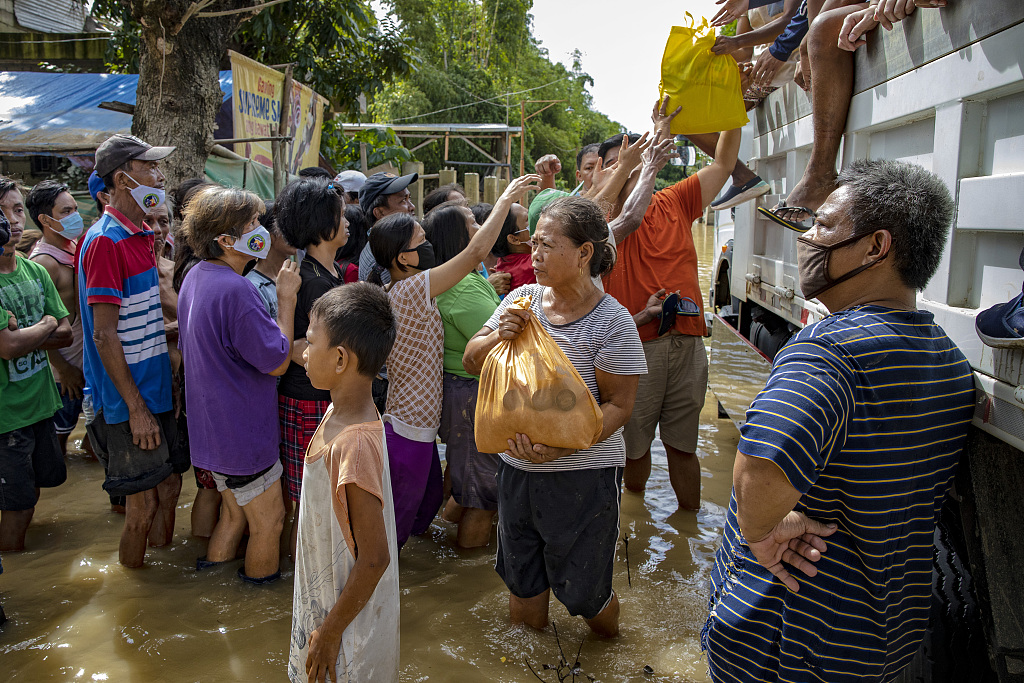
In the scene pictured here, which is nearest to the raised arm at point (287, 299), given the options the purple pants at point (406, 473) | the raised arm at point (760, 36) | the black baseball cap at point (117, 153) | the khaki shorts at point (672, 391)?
the purple pants at point (406, 473)

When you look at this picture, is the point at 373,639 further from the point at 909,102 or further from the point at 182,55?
the point at 182,55

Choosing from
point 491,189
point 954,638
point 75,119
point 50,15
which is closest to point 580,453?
point 954,638

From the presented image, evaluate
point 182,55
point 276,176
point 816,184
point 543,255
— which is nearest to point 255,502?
point 543,255

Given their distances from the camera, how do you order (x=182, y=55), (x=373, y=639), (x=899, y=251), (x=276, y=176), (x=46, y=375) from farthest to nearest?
(x=276, y=176)
(x=182, y=55)
(x=46, y=375)
(x=373, y=639)
(x=899, y=251)

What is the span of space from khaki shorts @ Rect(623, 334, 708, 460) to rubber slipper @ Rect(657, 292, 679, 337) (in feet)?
0.26

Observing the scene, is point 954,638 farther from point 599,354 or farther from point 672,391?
point 672,391

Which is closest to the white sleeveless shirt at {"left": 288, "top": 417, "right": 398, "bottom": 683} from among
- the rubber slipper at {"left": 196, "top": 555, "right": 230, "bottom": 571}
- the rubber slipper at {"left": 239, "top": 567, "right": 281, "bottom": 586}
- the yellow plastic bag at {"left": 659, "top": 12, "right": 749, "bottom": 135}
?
the rubber slipper at {"left": 239, "top": 567, "right": 281, "bottom": 586}

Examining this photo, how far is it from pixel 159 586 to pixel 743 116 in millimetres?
3677

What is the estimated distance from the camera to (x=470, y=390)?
3.49 meters

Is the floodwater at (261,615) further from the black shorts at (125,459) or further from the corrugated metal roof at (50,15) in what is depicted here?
the corrugated metal roof at (50,15)

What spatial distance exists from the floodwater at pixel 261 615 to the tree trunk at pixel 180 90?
3.40 m

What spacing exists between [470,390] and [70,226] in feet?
8.83

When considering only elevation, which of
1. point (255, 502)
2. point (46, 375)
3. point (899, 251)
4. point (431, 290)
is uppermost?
point (899, 251)

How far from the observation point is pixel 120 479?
10.4ft
